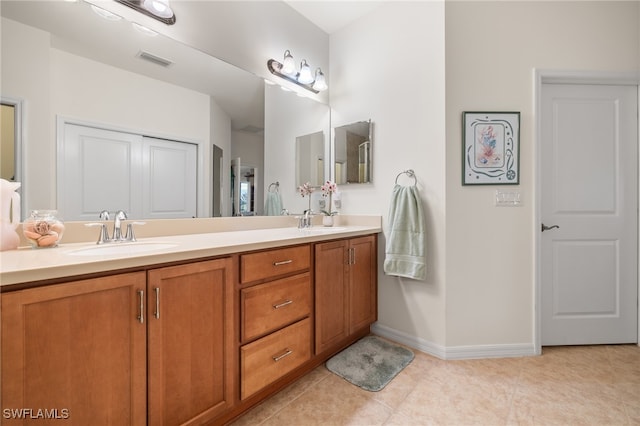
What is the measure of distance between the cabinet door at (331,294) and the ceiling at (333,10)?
2.00 metres

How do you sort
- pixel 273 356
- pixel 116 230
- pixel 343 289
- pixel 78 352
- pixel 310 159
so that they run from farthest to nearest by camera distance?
pixel 310 159
pixel 343 289
pixel 273 356
pixel 116 230
pixel 78 352

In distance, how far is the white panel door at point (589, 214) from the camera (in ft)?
6.79

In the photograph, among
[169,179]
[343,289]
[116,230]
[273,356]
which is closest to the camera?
[116,230]

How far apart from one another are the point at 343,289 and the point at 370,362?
0.52m

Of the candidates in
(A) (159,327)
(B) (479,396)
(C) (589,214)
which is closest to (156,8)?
(A) (159,327)

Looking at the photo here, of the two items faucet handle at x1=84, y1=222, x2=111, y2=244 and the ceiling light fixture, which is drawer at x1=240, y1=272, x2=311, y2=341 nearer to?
faucet handle at x1=84, y1=222, x2=111, y2=244

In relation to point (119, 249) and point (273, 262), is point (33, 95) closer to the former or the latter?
point (119, 249)

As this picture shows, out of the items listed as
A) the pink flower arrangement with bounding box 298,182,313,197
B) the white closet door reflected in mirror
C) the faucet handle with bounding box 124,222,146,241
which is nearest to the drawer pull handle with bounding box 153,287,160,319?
the faucet handle with bounding box 124,222,146,241

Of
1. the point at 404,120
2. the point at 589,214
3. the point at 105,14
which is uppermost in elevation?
the point at 105,14

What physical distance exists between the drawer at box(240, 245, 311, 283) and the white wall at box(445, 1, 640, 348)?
1.08m

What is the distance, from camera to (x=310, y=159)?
259 centimetres

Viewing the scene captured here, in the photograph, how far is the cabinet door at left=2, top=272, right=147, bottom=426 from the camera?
770mm

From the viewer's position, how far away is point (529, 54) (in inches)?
77.7

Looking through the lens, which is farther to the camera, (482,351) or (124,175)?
(482,351)
